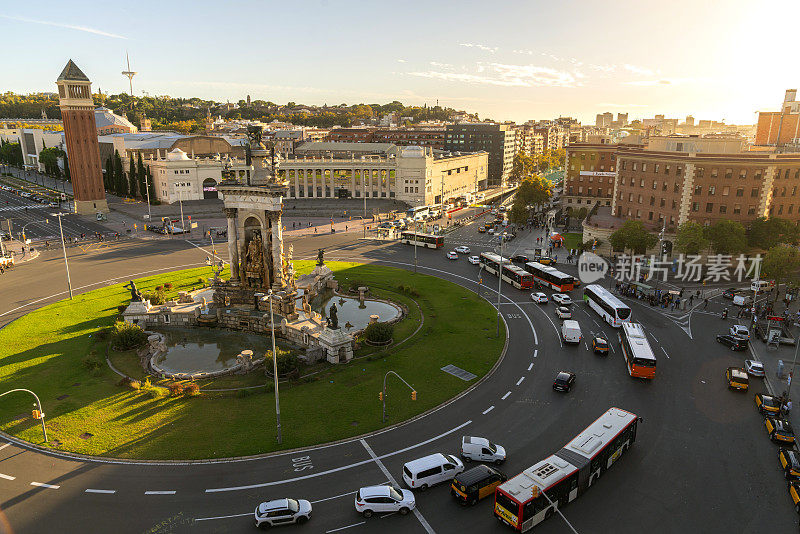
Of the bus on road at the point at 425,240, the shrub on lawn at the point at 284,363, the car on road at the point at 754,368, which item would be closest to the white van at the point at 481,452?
the shrub on lawn at the point at 284,363

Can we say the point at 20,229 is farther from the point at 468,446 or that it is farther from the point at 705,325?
the point at 705,325

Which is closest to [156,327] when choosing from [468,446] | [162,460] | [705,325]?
[162,460]

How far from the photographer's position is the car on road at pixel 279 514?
26.0 m

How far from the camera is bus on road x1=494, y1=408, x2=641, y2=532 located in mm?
25688

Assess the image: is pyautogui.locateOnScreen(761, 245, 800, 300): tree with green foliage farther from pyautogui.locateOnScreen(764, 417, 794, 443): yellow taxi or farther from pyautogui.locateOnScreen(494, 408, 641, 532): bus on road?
pyautogui.locateOnScreen(494, 408, 641, 532): bus on road

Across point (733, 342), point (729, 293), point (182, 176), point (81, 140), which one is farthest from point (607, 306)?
point (81, 140)

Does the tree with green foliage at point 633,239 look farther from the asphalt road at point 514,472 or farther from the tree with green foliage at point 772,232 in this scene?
the asphalt road at point 514,472

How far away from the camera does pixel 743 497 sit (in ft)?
95.5

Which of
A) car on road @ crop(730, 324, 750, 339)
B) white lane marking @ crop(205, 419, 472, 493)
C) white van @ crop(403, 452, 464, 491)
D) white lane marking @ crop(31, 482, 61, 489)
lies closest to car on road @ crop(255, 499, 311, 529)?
white lane marking @ crop(205, 419, 472, 493)

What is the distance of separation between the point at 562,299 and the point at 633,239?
82.9 feet

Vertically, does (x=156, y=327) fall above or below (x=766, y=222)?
below

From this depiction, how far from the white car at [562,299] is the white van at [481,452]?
115ft

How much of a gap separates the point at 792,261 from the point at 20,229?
469ft

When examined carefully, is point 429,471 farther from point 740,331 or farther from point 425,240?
point 425,240
